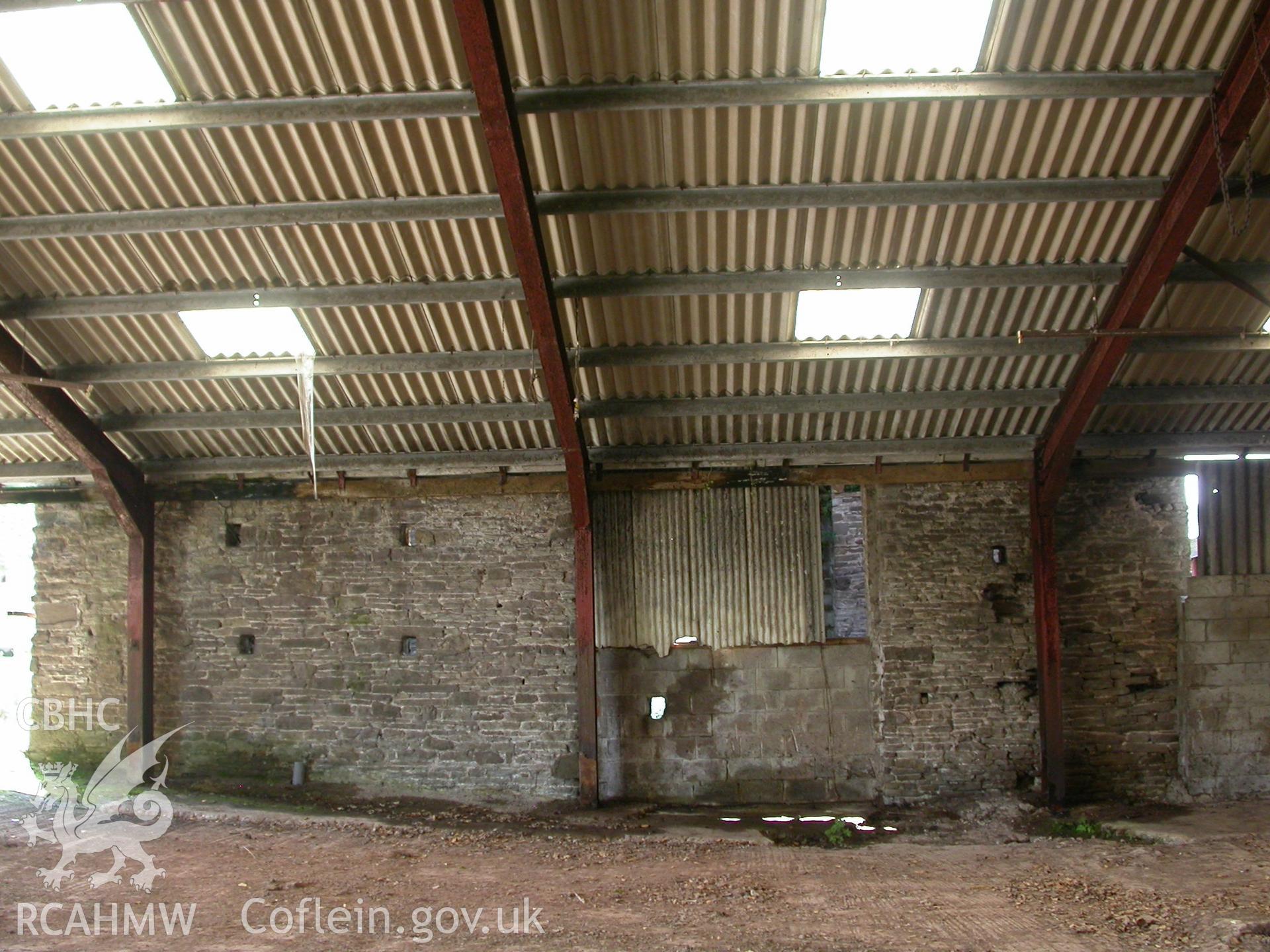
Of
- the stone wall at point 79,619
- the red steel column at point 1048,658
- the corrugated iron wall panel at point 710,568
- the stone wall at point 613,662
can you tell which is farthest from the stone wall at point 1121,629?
the stone wall at point 79,619

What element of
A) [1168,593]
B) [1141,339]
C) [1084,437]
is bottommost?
[1168,593]

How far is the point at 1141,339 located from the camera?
9211 millimetres

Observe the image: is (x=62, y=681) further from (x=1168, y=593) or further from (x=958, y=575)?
(x=1168, y=593)

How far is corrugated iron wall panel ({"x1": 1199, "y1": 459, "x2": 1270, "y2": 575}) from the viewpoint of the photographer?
10.7 metres

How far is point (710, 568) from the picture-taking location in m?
11.0

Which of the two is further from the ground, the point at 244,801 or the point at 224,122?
the point at 224,122

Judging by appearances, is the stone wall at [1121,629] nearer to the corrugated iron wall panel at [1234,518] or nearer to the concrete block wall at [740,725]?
the corrugated iron wall panel at [1234,518]

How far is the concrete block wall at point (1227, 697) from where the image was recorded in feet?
34.8

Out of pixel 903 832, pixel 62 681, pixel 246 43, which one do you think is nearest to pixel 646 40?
pixel 246 43

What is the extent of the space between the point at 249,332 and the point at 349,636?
364 cm

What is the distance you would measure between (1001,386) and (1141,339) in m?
1.33

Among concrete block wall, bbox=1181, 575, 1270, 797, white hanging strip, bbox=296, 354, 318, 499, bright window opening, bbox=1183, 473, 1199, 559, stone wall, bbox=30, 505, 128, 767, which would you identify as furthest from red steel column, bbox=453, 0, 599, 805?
bright window opening, bbox=1183, 473, 1199, 559

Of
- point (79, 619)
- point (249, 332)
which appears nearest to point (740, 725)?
point (249, 332)

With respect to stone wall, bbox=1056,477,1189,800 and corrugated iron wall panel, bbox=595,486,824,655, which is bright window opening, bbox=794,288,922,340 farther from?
stone wall, bbox=1056,477,1189,800
